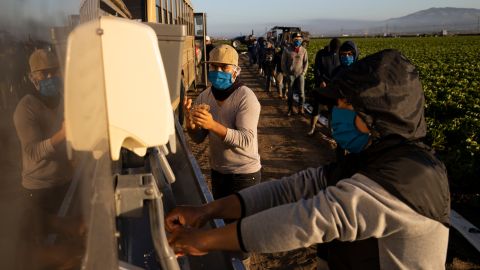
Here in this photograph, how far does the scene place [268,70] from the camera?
55.8ft

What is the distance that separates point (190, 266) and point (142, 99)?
124 cm

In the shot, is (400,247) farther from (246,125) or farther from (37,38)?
(246,125)

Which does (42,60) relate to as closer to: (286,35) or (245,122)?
(245,122)

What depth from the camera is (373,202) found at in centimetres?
139

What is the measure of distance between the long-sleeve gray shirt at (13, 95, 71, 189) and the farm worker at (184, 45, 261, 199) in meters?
2.18

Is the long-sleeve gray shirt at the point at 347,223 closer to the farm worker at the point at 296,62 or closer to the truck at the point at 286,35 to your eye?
the farm worker at the point at 296,62

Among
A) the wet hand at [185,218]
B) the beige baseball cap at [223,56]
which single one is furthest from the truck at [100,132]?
the beige baseball cap at [223,56]

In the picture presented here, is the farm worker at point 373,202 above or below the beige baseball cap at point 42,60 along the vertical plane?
below

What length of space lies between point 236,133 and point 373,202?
6.54 ft

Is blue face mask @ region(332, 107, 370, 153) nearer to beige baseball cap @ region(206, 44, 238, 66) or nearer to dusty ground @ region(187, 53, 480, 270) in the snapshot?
beige baseball cap @ region(206, 44, 238, 66)

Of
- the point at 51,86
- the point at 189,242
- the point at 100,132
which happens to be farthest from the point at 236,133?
the point at 51,86

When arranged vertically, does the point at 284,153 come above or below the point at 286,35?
below

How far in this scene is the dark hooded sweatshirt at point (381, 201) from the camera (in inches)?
54.9

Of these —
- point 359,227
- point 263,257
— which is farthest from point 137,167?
point 263,257
